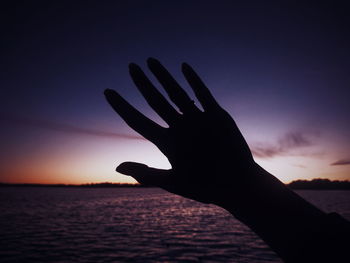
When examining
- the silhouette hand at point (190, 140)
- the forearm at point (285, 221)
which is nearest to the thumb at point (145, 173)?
the silhouette hand at point (190, 140)

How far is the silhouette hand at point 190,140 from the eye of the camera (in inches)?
80.6

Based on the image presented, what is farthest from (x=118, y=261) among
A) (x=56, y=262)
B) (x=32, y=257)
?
(x=32, y=257)

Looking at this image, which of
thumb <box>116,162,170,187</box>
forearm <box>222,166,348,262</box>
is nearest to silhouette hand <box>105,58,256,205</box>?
thumb <box>116,162,170,187</box>

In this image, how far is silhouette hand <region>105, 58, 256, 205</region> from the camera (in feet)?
6.72

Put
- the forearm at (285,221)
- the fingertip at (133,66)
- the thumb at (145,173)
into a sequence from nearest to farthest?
the forearm at (285,221)
the fingertip at (133,66)
the thumb at (145,173)

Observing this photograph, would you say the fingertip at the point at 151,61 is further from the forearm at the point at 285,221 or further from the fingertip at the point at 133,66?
the forearm at the point at 285,221

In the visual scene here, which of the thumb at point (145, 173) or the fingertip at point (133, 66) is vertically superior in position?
the fingertip at point (133, 66)

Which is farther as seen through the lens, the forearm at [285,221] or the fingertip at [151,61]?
the fingertip at [151,61]

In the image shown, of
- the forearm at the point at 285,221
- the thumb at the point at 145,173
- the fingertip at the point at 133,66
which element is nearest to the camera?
the forearm at the point at 285,221

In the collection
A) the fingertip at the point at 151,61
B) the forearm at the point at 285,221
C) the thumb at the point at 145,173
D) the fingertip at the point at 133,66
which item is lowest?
the forearm at the point at 285,221

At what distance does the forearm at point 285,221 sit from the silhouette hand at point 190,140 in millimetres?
141

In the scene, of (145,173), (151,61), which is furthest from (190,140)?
(151,61)

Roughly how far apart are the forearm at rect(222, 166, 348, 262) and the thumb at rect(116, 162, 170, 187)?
2.04ft

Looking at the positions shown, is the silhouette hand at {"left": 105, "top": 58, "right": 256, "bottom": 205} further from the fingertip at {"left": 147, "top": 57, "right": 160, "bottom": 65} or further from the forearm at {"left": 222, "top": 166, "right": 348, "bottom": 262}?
the forearm at {"left": 222, "top": 166, "right": 348, "bottom": 262}
